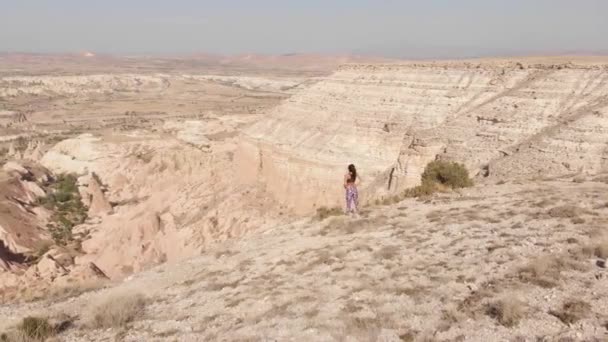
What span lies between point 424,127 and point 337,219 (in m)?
16.2

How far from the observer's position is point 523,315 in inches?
280

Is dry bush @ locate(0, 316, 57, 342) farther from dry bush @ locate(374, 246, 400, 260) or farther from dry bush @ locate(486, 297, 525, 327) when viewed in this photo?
dry bush @ locate(486, 297, 525, 327)

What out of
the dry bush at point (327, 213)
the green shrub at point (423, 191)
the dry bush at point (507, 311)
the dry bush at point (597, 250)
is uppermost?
the dry bush at point (597, 250)

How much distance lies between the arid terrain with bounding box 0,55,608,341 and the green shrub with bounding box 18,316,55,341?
41 millimetres

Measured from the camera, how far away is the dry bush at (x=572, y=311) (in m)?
6.84

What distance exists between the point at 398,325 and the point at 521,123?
19354 millimetres

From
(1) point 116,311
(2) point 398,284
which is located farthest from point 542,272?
(1) point 116,311

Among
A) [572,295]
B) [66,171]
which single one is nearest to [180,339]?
[572,295]

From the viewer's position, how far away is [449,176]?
18.0m

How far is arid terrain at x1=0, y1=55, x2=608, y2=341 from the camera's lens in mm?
8078

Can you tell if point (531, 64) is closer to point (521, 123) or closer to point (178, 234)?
point (521, 123)

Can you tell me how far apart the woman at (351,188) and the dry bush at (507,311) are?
625cm

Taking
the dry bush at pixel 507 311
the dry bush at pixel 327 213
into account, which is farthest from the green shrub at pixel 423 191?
the dry bush at pixel 507 311

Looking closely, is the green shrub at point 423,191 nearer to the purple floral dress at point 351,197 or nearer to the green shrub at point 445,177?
the green shrub at point 445,177
